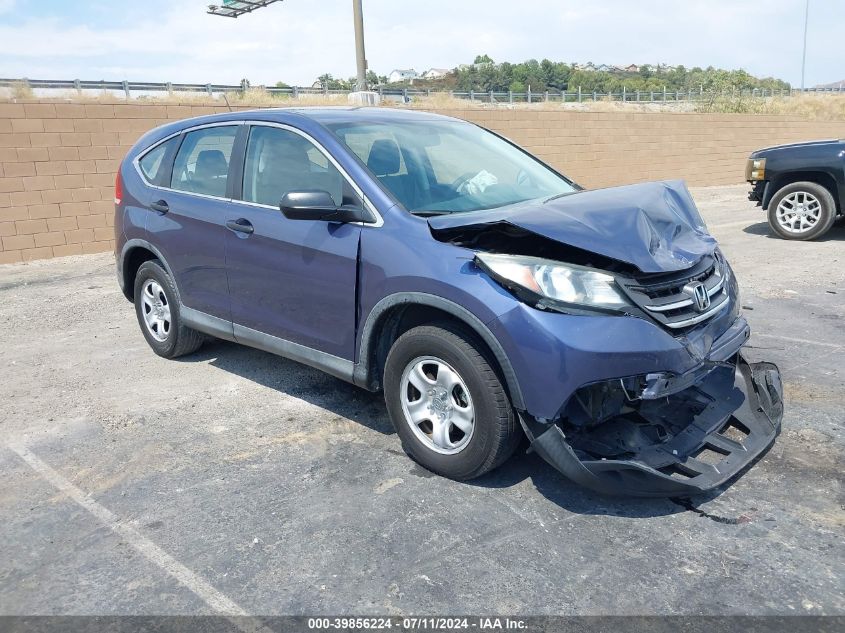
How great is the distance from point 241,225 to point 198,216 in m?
0.52

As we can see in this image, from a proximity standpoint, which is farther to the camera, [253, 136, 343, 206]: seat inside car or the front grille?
[253, 136, 343, 206]: seat inside car

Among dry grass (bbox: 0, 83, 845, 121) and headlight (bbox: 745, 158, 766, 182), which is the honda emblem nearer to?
headlight (bbox: 745, 158, 766, 182)

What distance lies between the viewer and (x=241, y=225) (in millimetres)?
4441

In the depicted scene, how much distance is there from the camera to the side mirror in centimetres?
375

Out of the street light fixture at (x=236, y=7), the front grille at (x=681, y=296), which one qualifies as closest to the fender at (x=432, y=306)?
the front grille at (x=681, y=296)

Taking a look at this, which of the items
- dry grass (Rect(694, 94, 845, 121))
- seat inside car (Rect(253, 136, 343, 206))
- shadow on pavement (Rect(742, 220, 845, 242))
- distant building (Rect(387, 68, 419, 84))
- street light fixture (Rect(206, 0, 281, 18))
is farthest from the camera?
distant building (Rect(387, 68, 419, 84))

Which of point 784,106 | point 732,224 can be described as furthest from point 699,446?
point 784,106

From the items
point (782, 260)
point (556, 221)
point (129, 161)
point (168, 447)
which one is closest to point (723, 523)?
point (556, 221)

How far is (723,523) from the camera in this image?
3174 millimetres

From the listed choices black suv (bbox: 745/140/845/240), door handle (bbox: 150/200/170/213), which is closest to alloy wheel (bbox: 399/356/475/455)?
door handle (bbox: 150/200/170/213)

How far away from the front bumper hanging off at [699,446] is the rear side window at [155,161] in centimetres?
352

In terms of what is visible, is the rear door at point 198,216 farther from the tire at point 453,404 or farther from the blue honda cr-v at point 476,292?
the tire at point 453,404

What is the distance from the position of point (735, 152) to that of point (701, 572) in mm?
21051

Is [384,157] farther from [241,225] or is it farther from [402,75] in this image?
[402,75]
